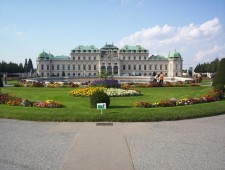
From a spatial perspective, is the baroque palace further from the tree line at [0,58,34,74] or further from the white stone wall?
the tree line at [0,58,34,74]

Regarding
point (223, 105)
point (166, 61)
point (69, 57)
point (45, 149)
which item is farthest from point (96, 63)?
point (45, 149)

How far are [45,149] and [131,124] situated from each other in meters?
4.84

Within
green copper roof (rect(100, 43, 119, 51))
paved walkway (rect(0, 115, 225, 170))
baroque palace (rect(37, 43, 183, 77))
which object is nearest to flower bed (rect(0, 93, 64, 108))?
paved walkway (rect(0, 115, 225, 170))

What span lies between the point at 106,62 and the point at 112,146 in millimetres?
111914

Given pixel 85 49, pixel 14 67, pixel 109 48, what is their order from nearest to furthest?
pixel 14 67 → pixel 85 49 → pixel 109 48

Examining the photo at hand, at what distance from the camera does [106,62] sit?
120 m

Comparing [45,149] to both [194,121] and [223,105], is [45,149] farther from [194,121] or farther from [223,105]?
[223,105]

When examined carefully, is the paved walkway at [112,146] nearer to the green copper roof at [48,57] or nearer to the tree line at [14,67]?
the tree line at [14,67]

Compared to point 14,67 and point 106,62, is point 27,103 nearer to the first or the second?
point 14,67

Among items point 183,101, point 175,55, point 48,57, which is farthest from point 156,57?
point 183,101

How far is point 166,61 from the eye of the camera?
408 feet

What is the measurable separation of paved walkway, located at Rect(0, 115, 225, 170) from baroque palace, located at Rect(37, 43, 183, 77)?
109m

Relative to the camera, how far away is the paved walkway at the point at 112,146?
274 inches

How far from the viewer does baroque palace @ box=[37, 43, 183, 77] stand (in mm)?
120688
